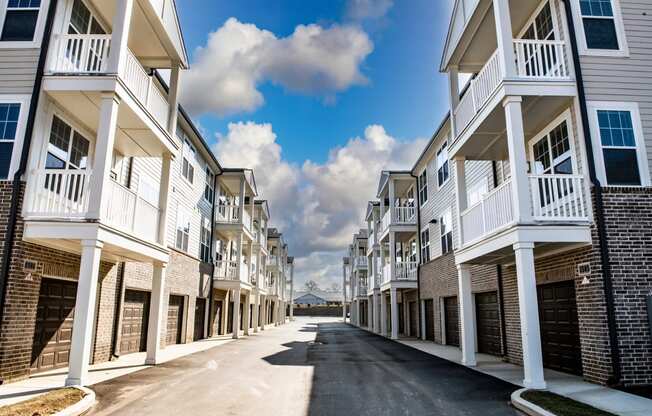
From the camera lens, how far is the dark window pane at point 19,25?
11.3 meters

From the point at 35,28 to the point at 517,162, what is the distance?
12.1m

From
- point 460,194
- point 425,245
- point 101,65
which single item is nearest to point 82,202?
point 101,65

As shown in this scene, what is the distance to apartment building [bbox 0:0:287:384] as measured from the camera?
9984 millimetres

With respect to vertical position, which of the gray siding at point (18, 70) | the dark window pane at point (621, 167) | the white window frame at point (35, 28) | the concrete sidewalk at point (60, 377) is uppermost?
the white window frame at point (35, 28)

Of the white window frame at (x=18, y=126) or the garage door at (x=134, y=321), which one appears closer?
the white window frame at (x=18, y=126)

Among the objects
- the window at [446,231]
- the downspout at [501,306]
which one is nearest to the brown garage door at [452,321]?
the window at [446,231]

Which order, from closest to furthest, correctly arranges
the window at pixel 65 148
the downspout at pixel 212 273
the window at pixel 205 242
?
the window at pixel 65 148, the window at pixel 205 242, the downspout at pixel 212 273

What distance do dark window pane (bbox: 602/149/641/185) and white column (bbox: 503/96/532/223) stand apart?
2081 millimetres

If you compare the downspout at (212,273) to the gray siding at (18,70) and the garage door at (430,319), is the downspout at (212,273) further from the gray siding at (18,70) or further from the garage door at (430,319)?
the gray siding at (18,70)

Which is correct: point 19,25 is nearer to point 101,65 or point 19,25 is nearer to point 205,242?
point 101,65

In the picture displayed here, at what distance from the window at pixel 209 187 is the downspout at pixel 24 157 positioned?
14.7 meters

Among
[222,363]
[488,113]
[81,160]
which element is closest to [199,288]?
[222,363]

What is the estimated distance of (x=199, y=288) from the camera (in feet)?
78.3

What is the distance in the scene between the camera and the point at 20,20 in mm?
11430
